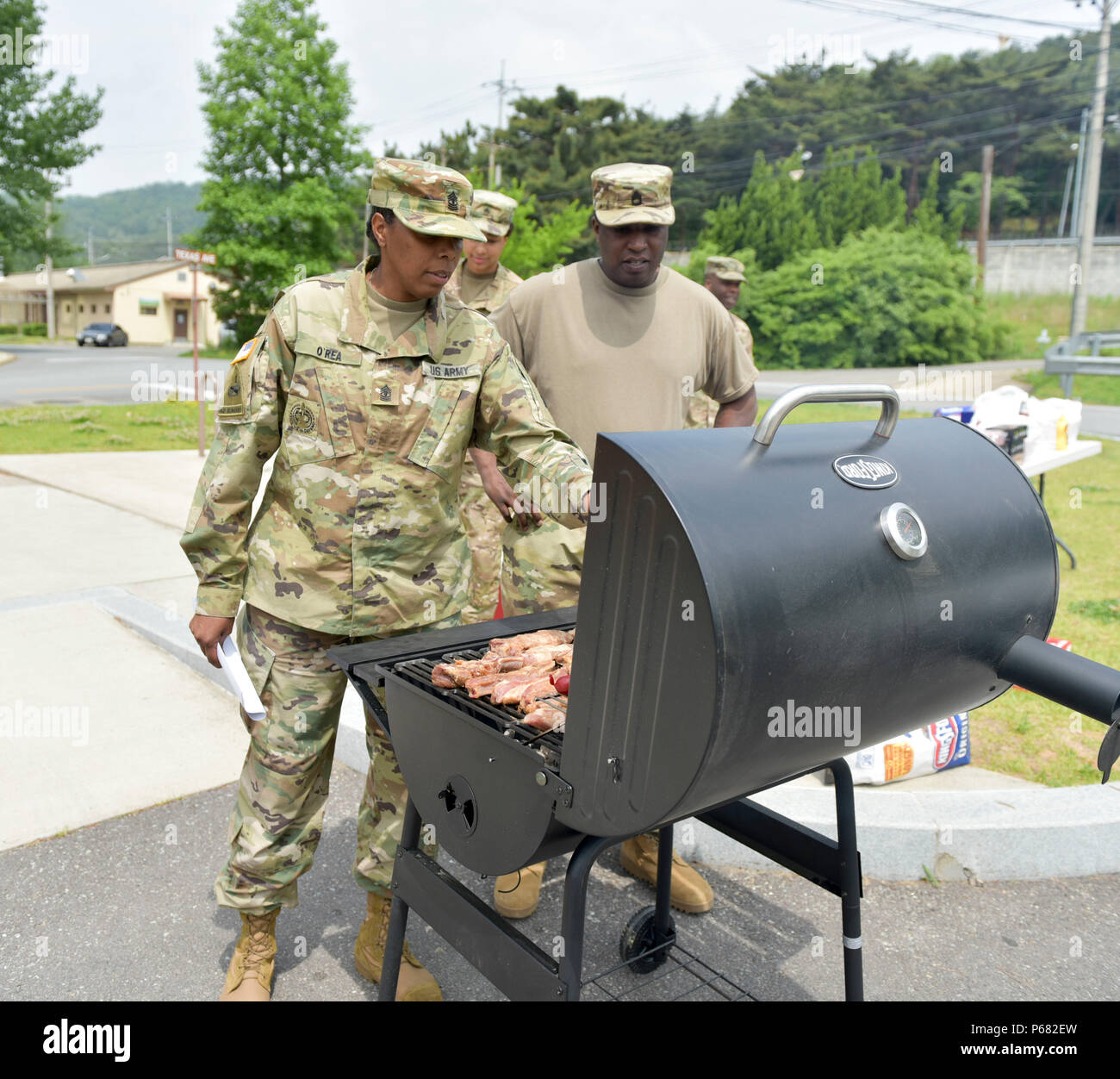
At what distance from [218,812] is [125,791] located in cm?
36

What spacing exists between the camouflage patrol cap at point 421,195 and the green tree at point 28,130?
116ft

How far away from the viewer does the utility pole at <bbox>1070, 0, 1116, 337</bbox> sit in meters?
18.3

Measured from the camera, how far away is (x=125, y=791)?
3.45 m

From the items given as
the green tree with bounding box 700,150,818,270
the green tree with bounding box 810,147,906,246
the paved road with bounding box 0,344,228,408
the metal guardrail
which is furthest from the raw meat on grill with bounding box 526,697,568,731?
the green tree with bounding box 810,147,906,246

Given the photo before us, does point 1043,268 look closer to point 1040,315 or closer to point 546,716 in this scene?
point 1040,315

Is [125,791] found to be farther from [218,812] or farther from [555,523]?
[555,523]

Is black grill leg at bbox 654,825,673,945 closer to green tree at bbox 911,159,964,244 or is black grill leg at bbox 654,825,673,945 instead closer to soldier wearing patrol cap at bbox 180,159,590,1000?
soldier wearing patrol cap at bbox 180,159,590,1000

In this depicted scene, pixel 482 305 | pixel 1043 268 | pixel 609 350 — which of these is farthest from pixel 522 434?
pixel 1043 268

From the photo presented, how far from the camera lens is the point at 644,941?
2.62 meters

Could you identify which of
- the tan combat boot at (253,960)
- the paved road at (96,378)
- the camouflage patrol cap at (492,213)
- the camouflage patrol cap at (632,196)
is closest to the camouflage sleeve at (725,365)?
the camouflage patrol cap at (632,196)

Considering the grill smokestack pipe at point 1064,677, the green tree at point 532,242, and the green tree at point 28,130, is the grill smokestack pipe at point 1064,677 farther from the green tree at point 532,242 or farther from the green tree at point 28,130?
the green tree at point 28,130

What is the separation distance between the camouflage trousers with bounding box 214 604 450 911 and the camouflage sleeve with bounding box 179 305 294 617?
13 cm

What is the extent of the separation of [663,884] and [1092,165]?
20511mm

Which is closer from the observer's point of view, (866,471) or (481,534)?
(866,471)
